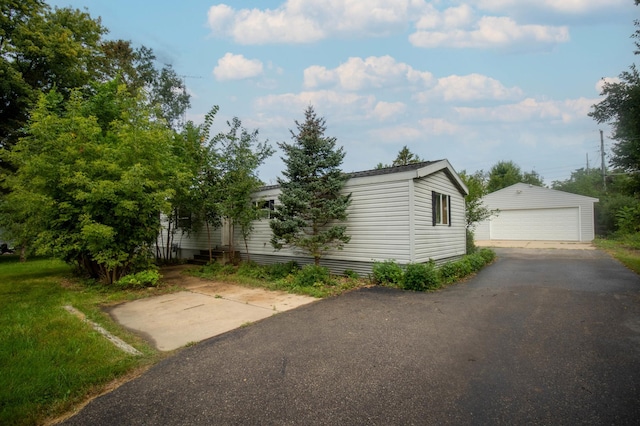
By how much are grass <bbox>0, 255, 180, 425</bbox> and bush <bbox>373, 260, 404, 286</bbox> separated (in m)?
5.20

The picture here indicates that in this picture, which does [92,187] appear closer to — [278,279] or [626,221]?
[278,279]

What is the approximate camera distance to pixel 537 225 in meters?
21.0

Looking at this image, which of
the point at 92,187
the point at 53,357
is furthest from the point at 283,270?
the point at 53,357

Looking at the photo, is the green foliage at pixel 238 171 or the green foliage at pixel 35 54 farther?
the green foliage at pixel 35 54

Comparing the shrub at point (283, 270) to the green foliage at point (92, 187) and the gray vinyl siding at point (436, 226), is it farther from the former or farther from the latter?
the gray vinyl siding at point (436, 226)

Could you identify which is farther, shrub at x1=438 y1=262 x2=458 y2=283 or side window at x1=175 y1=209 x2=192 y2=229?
side window at x1=175 y1=209 x2=192 y2=229

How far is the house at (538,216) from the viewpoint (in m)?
19.6

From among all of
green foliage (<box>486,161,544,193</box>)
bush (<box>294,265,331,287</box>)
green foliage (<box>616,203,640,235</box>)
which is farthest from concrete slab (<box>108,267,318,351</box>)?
green foliage (<box>486,161,544,193</box>)

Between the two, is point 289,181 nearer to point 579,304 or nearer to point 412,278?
point 412,278

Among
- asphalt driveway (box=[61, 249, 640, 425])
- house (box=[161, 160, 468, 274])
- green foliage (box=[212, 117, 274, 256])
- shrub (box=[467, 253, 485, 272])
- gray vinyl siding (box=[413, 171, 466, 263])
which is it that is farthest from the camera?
shrub (box=[467, 253, 485, 272])

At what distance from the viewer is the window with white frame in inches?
359

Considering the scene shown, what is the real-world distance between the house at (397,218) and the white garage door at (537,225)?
14174 millimetres

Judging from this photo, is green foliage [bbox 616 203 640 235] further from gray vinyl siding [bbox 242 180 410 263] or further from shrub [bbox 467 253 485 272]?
gray vinyl siding [bbox 242 180 410 263]

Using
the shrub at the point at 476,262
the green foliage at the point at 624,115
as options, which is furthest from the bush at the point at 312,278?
the green foliage at the point at 624,115
